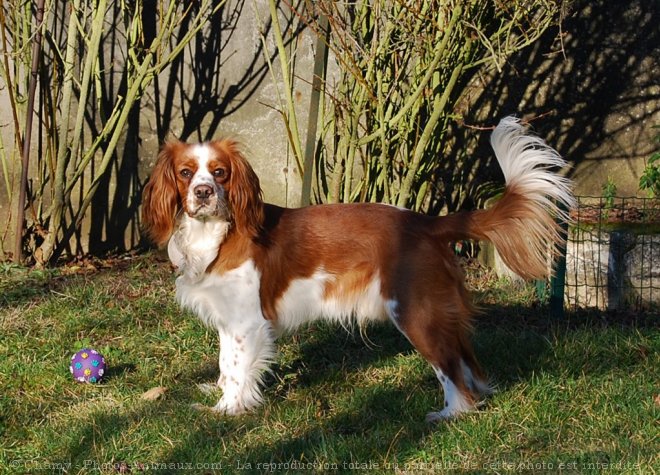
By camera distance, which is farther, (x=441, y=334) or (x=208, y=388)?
(x=208, y=388)

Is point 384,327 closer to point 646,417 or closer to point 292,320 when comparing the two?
point 292,320

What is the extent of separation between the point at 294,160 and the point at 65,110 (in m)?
1.58

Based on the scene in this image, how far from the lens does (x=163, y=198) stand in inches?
161

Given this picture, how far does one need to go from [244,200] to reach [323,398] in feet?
3.17

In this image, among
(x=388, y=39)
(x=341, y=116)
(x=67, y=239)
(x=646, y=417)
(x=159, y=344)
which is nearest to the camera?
(x=646, y=417)

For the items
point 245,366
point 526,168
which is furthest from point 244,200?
point 526,168

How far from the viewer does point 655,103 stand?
675cm

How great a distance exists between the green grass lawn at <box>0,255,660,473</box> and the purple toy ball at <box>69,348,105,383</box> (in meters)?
0.05

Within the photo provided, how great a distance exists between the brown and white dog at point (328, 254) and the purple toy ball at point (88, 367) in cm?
51

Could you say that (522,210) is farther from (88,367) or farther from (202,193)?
(88,367)

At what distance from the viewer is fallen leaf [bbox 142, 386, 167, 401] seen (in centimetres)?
420

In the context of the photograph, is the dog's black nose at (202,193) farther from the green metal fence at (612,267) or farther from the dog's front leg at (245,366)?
the green metal fence at (612,267)

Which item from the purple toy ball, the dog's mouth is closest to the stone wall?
the dog's mouth

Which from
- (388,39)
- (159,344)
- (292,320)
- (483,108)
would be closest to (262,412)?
(292,320)
